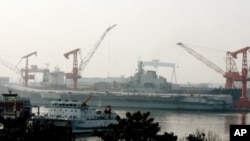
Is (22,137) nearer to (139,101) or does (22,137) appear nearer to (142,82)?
(139,101)

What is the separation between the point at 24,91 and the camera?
143750 mm

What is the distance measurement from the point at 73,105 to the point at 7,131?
30.4m

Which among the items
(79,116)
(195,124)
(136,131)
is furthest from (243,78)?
(136,131)

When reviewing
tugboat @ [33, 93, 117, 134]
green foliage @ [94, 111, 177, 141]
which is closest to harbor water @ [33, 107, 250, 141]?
tugboat @ [33, 93, 117, 134]

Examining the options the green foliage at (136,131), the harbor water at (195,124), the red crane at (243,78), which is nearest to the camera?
the green foliage at (136,131)

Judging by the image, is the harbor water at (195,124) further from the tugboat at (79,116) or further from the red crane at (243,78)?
the red crane at (243,78)

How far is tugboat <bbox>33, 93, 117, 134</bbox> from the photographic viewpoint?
53562 mm

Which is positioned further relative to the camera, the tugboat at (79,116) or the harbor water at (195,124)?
the harbor water at (195,124)

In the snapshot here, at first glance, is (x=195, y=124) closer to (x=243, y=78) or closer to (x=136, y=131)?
(x=136, y=131)

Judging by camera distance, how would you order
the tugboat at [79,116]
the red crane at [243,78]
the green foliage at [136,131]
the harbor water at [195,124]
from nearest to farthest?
the green foliage at [136,131]
the tugboat at [79,116]
the harbor water at [195,124]
the red crane at [243,78]

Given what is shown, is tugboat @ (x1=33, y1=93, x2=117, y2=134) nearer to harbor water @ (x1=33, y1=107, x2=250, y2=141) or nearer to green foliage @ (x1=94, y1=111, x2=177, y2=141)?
harbor water @ (x1=33, y1=107, x2=250, y2=141)

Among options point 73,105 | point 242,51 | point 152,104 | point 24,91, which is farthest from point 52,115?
point 24,91

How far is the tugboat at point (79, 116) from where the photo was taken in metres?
53.6

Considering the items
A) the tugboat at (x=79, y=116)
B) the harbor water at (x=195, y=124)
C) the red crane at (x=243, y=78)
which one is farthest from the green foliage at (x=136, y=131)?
the red crane at (x=243, y=78)
